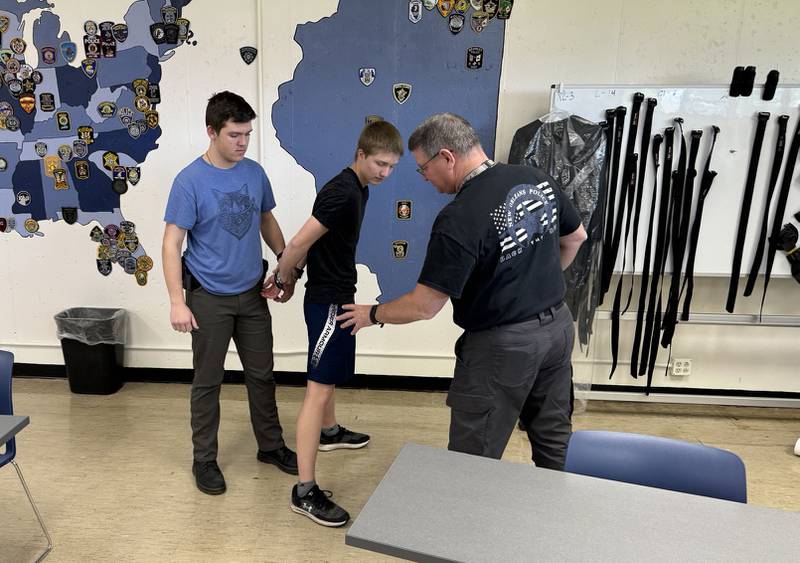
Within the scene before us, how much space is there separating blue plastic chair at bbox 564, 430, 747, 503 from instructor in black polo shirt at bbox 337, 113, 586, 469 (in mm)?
337

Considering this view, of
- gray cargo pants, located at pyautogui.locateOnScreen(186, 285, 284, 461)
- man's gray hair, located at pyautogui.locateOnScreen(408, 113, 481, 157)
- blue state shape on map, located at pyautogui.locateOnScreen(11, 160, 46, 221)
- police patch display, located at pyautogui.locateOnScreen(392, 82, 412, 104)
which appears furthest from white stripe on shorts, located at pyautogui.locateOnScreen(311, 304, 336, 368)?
blue state shape on map, located at pyautogui.locateOnScreen(11, 160, 46, 221)

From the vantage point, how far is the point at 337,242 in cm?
204

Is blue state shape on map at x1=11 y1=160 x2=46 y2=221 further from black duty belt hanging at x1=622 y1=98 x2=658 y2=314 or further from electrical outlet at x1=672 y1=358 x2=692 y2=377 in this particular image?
electrical outlet at x1=672 y1=358 x2=692 y2=377

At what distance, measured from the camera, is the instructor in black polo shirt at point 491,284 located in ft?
4.95

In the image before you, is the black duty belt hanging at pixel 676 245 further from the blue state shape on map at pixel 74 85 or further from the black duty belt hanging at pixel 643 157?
the blue state shape on map at pixel 74 85

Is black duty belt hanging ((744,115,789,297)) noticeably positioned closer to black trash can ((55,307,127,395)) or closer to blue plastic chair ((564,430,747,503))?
blue plastic chair ((564,430,747,503))

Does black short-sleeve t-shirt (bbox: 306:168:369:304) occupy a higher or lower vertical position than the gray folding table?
higher

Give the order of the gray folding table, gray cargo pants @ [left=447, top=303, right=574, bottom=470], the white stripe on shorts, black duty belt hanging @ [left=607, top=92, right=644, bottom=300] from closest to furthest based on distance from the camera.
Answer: the gray folding table
gray cargo pants @ [left=447, top=303, right=574, bottom=470]
the white stripe on shorts
black duty belt hanging @ [left=607, top=92, right=644, bottom=300]

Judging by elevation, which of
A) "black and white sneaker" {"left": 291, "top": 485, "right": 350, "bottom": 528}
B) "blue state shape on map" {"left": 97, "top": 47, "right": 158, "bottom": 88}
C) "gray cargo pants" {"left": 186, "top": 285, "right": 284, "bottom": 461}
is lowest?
"black and white sneaker" {"left": 291, "top": 485, "right": 350, "bottom": 528}

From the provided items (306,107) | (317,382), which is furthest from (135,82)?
(317,382)

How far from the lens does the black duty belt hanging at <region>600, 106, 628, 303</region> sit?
9.16 ft

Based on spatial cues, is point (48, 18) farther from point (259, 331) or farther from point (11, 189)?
point (259, 331)

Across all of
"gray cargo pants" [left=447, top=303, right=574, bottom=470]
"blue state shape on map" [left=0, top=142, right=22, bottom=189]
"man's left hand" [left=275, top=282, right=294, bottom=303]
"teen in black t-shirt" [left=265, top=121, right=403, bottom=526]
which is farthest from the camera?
"blue state shape on map" [left=0, top=142, right=22, bottom=189]

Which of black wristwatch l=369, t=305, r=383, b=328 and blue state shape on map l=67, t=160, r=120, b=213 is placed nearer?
black wristwatch l=369, t=305, r=383, b=328
